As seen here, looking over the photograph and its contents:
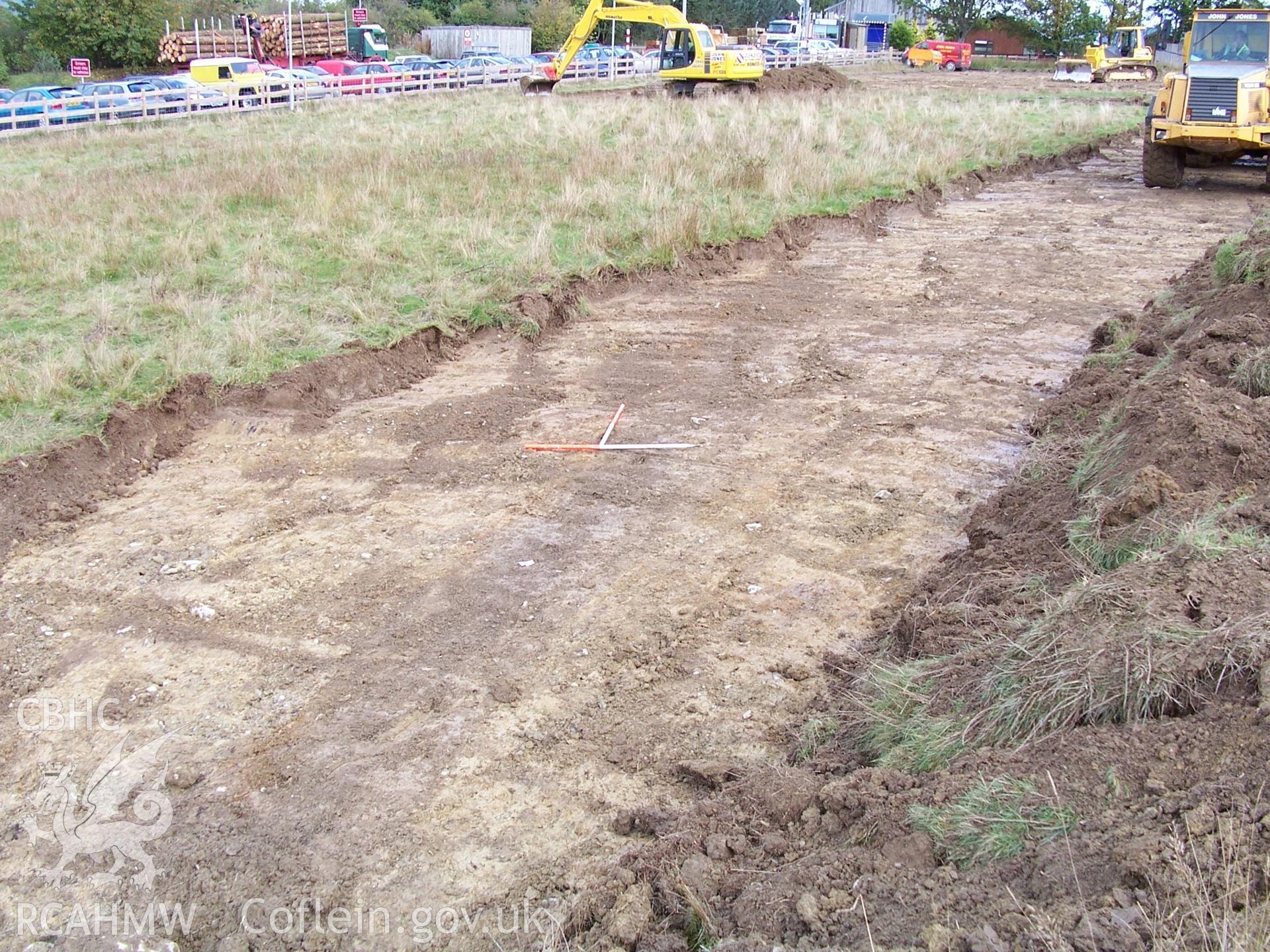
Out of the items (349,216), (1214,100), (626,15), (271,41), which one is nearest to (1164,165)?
(1214,100)

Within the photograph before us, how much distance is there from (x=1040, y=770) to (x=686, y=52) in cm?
3128

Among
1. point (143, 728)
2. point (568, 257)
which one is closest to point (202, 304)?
point (568, 257)


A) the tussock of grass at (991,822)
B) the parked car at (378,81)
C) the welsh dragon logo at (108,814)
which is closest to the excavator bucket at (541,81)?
the parked car at (378,81)

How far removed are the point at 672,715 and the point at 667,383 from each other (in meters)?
4.75

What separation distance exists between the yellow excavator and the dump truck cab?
15.4 metres

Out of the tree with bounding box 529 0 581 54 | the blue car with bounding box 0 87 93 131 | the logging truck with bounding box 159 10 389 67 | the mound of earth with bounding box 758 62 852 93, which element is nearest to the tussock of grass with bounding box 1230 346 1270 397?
the blue car with bounding box 0 87 93 131

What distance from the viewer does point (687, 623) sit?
537 cm

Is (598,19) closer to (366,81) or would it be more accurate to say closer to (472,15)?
(366,81)

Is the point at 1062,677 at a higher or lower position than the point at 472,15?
lower

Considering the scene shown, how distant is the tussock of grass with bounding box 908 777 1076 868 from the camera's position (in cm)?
296

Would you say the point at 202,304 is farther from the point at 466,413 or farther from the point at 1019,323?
the point at 1019,323

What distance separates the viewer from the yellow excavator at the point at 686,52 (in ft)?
103

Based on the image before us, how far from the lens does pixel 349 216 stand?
42.9ft

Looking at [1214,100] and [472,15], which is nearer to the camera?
[1214,100]
